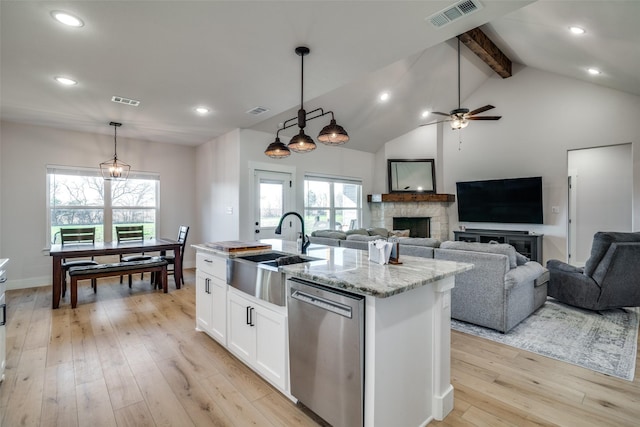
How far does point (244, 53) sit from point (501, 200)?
5.69 metres

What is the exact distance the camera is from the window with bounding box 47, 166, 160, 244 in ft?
16.9

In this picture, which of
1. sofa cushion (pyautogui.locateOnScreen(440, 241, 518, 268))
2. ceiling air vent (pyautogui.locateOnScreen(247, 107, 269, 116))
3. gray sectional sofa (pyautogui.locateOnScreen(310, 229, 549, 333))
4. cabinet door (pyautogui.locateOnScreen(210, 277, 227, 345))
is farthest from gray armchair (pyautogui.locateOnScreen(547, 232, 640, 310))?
ceiling air vent (pyautogui.locateOnScreen(247, 107, 269, 116))

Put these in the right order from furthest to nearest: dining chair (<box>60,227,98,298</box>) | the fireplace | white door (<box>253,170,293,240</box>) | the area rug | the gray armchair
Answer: the fireplace → white door (<box>253,170,293,240</box>) → dining chair (<box>60,227,98,298</box>) → the gray armchair → the area rug

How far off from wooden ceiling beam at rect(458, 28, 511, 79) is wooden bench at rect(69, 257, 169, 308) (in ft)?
19.0

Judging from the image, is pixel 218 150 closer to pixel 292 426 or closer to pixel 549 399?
pixel 292 426

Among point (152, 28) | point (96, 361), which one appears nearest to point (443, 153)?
point (152, 28)

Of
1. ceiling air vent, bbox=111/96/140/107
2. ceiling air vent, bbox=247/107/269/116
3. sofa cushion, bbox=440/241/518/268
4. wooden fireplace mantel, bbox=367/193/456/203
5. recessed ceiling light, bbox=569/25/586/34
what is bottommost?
sofa cushion, bbox=440/241/518/268

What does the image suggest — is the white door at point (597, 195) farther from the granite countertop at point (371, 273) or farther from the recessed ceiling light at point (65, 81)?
the recessed ceiling light at point (65, 81)

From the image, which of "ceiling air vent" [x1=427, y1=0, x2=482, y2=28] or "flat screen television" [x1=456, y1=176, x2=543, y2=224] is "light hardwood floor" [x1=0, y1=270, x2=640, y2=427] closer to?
"ceiling air vent" [x1=427, y1=0, x2=482, y2=28]

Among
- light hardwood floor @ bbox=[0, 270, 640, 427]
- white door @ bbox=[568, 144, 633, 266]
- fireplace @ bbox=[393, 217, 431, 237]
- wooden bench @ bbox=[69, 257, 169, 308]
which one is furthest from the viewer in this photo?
fireplace @ bbox=[393, 217, 431, 237]

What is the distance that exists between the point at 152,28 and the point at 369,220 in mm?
5995

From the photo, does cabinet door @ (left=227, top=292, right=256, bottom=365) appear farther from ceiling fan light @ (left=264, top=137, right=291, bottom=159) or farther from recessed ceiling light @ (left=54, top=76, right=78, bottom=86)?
recessed ceiling light @ (left=54, top=76, right=78, bottom=86)

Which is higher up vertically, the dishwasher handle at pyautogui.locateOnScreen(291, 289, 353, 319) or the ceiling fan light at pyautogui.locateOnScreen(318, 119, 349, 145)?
the ceiling fan light at pyautogui.locateOnScreen(318, 119, 349, 145)

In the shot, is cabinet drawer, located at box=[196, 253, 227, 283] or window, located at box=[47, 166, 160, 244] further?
window, located at box=[47, 166, 160, 244]
